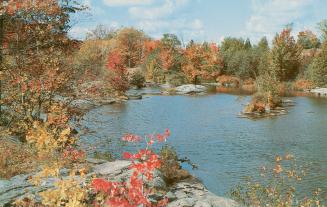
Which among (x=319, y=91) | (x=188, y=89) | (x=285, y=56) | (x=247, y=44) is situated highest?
(x=247, y=44)

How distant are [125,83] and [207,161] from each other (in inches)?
1549

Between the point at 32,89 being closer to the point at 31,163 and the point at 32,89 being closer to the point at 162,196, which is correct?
the point at 31,163

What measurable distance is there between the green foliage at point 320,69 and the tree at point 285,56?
682 cm

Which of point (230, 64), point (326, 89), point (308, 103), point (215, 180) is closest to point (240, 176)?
point (215, 180)

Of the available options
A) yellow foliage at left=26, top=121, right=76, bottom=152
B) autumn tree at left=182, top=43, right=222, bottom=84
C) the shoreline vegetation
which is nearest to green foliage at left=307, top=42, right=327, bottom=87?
autumn tree at left=182, top=43, right=222, bottom=84

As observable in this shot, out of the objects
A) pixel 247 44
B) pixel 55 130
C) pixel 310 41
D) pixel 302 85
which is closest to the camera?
pixel 55 130

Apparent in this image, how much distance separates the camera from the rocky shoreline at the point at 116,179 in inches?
460

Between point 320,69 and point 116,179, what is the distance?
2426 inches

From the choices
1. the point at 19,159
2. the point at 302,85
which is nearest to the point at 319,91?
the point at 302,85

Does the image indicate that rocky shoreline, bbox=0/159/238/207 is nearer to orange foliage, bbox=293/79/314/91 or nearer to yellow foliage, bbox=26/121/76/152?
yellow foliage, bbox=26/121/76/152

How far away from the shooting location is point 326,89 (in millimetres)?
66000

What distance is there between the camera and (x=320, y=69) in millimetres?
68938

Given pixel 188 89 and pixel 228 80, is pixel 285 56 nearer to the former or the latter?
pixel 228 80

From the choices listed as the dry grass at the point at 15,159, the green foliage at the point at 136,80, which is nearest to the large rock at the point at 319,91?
the green foliage at the point at 136,80
